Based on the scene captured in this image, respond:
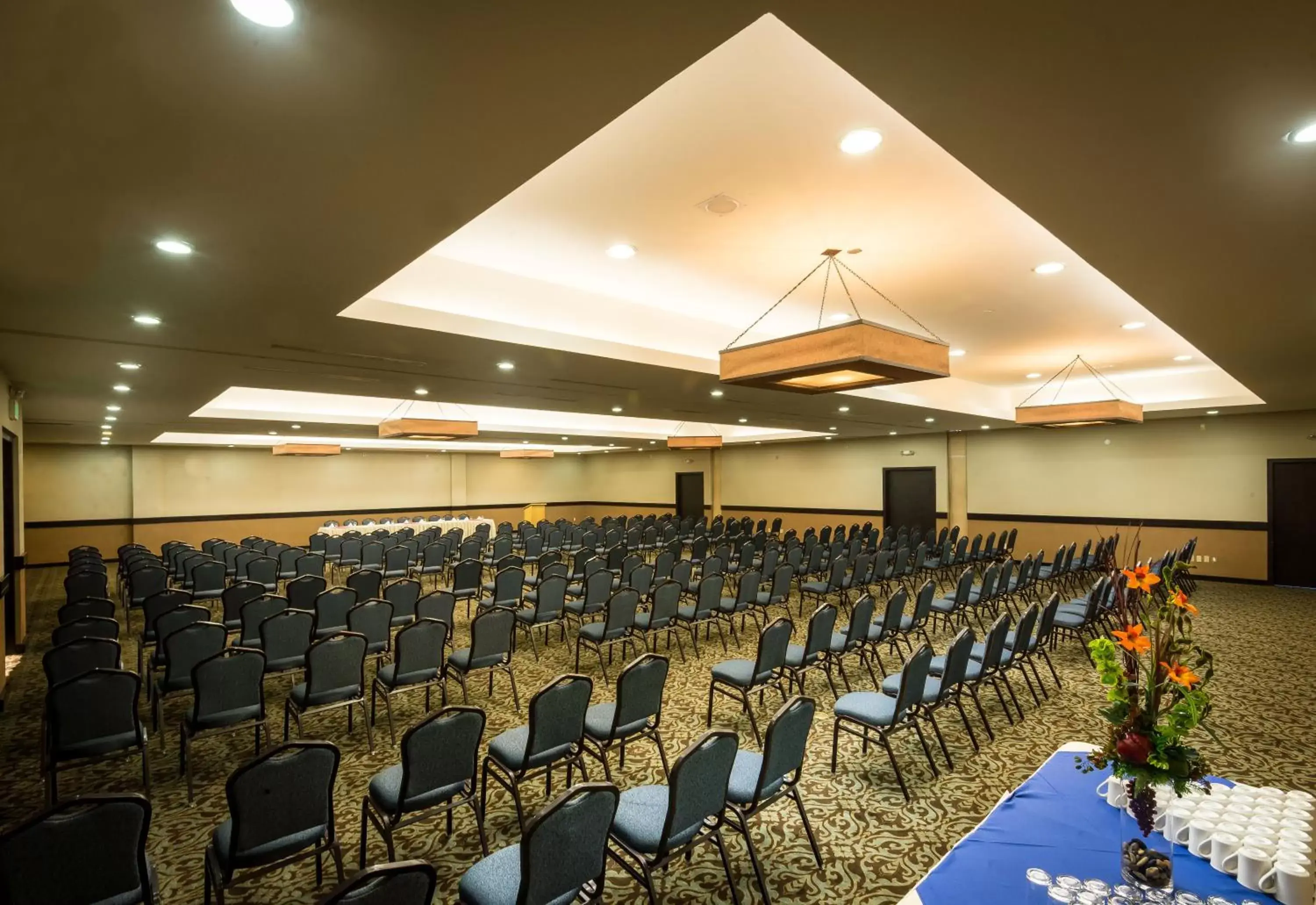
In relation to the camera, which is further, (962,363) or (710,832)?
(962,363)

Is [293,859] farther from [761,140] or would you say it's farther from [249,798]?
[761,140]

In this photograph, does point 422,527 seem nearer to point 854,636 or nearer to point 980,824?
point 854,636

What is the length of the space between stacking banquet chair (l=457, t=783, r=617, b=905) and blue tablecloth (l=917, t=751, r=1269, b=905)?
1.25 meters

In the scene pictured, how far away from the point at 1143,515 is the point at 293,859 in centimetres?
1646

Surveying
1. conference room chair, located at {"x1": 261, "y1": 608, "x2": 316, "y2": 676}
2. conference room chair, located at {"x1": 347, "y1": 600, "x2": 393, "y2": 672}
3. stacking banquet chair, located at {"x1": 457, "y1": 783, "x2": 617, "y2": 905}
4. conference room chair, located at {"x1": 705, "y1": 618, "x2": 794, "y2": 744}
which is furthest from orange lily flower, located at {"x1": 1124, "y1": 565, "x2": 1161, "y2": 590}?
conference room chair, located at {"x1": 261, "y1": 608, "x2": 316, "y2": 676}

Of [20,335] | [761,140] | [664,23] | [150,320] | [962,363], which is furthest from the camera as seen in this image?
[962,363]

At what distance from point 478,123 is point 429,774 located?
10.3 ft

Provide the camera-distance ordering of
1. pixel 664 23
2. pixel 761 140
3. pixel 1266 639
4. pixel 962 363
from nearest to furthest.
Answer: pixel 664 23 < pixel 761 140 < pixel 1266 639 < pixel 962 363

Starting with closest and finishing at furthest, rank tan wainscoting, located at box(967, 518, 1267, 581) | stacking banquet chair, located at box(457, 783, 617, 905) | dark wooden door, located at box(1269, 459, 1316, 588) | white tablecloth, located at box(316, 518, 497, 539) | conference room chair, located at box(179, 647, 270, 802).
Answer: stacking banquet chair, located at box(457, 783, 617, 905)
conference room chair, located at box(179, 647, 270, 802)
dark wooden door, located at box(1269, 459, 1316, 588)
tan wainscoting, located at box(967, 518, 1267, 581)
white tablecloth, located at box(316, 518, 497, 539)

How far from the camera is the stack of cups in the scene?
7.25ft

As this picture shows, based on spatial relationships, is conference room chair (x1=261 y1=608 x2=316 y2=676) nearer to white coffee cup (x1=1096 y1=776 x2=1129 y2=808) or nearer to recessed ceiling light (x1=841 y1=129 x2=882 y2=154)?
recessed ceiling light (x1=841 y1=129 x2=882 y2=154)

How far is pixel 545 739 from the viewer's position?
390 cm

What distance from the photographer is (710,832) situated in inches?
126

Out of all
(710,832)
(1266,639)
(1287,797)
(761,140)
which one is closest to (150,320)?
(761,140)
